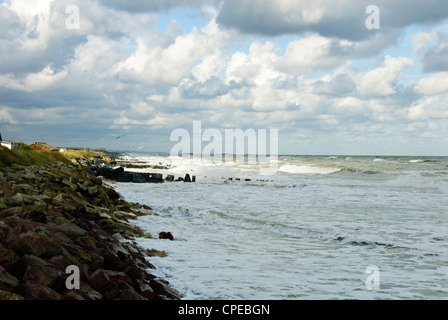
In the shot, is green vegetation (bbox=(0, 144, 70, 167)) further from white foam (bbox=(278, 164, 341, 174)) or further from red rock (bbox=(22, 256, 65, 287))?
white foam (bbox=(278, 164, 341, 174))

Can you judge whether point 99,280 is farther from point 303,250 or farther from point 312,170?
point 312,170

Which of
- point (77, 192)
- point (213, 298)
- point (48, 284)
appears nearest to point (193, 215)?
point (77, 192)

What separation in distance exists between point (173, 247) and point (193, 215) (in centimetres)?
518

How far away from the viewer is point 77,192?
11750 millimetres

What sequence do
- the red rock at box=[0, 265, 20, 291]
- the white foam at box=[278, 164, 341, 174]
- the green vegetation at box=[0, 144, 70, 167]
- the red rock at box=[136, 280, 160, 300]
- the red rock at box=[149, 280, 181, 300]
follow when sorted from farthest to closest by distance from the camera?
1. the white foam at box=[278, 164, 341, 174]
2. the green vegetation at box=[0, 144, 70, 167]
3. the red rock at box=[149, 280, 181, 300]
4. the red rock at box=[136, 280, 160, 300]
5. the red rock at box=[0, 265, 20, 291]

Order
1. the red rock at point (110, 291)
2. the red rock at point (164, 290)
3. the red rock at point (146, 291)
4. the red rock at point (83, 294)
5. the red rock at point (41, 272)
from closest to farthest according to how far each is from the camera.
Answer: the red rock at point (83, 294) → the red rock at point (41, 272) → the red rock at point (110, 291) → the red rock at point (146, 291) → the red rock at point (164, 290)

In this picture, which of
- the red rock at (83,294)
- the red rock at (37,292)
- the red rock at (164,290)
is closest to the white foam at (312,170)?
the red rock at (164,290)

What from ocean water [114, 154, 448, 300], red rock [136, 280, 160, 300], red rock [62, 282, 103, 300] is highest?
red rock [62, 282, 103, 300]

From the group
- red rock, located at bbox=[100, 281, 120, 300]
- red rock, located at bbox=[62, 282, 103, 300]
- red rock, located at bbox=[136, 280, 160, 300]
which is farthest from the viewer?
red rock, located at bbox=[136, 280, 160, 300]

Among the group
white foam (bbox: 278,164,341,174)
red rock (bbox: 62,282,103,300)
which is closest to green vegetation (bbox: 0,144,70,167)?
red rock (bbox: 62,282,103,300)

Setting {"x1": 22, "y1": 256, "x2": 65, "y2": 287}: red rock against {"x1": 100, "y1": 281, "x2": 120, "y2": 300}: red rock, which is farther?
{"x1": 100, "y1": 281, "x2": 120, "y2": 300}: red rock

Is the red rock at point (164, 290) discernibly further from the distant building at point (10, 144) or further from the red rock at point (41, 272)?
the distant building at point (10, 144)

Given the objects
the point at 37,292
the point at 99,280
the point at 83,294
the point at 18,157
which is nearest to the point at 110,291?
the point at 99,280
